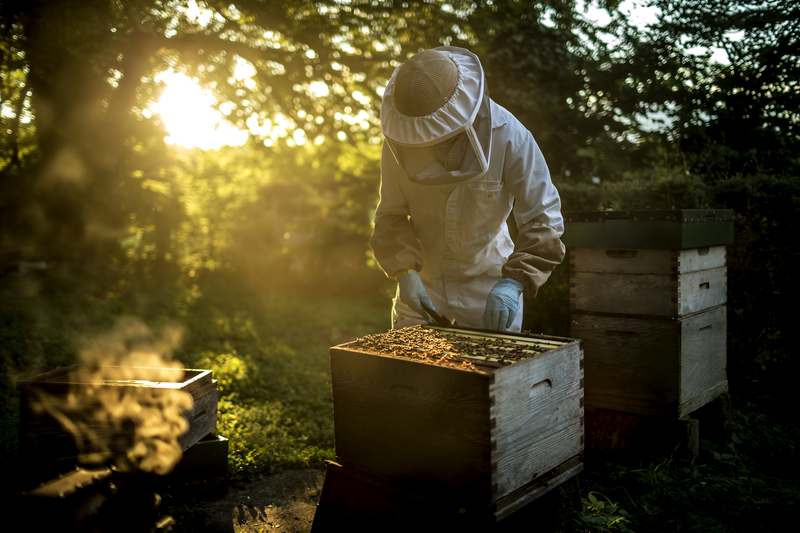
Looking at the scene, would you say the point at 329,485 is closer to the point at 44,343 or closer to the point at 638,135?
the point at 44,343

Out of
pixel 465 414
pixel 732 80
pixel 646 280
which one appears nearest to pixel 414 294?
pixel 465 414

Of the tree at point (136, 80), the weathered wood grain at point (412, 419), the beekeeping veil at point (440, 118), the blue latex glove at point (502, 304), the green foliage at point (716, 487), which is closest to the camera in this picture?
the weathered wood grain at point (412, 419)

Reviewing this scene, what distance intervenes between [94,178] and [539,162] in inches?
257

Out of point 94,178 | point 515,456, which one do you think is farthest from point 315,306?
point 515,456

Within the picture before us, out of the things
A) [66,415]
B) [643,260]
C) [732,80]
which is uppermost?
[732,80]

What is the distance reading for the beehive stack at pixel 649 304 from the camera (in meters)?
2.60

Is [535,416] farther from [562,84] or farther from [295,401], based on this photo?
[562,84]

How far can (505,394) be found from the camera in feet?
4.87

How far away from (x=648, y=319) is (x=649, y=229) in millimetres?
468

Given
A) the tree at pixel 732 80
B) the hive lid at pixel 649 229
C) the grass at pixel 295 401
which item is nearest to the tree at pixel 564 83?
the tree at pixel 732 80

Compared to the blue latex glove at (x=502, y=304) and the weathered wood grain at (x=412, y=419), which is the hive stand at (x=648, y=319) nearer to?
the blue latex glove at (x=502, y=304)

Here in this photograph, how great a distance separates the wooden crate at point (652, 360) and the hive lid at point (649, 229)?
0.39m

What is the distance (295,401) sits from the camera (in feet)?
14.5

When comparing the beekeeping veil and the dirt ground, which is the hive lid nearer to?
the beekeeping veil
